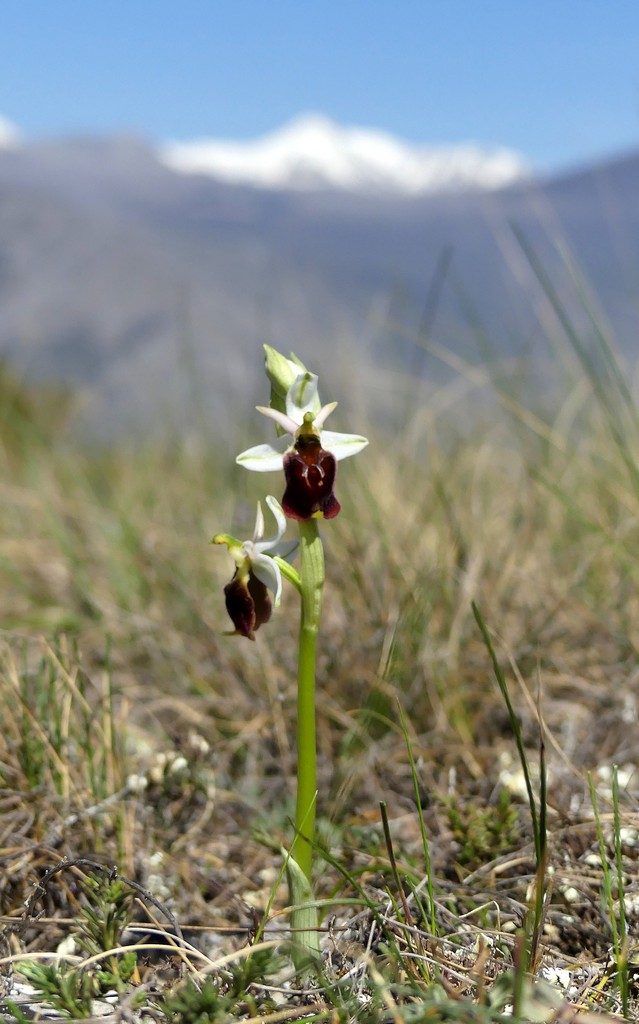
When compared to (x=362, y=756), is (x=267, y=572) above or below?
above

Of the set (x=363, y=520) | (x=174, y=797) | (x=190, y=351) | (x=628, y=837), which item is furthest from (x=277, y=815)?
(x=190, y=351)

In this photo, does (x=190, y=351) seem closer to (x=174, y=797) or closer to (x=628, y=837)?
(x=174, y=797)

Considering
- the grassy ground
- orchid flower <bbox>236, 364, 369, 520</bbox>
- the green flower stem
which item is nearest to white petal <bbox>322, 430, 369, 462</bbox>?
orchid flower <bbox>236, 364, 369, 520</bbox>

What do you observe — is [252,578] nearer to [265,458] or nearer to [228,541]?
[228,541]

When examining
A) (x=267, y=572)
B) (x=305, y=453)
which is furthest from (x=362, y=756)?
(x=305, y=453)

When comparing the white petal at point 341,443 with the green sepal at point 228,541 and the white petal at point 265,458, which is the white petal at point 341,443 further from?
the green sepal at point 228,541

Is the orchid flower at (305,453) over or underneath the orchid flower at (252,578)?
over

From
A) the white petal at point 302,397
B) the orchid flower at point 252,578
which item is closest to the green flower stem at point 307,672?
the orchid flower at point 252,578

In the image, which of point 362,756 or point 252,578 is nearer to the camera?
point 252,578
